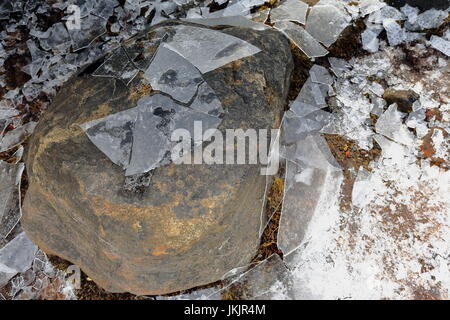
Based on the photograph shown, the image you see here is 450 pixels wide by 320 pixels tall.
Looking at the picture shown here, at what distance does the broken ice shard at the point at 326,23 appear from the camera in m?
2.57

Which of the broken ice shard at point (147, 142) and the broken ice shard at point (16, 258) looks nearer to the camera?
the broken ice shard at point (147, 142)

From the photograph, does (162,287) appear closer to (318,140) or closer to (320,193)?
(320,193)

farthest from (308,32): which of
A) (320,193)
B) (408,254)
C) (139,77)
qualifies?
(408,254)

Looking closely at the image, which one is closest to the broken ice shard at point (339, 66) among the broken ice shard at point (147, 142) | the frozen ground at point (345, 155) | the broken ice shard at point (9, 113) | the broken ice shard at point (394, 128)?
the frozen ground at point (345, 155)

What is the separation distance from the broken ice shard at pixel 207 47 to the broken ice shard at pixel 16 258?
153cm

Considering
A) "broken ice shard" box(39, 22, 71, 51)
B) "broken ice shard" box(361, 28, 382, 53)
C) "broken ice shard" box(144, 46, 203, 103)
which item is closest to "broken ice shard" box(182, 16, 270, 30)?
"broken ice shard" box(144, 46, 203, 103)

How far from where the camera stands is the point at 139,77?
195 centimetres

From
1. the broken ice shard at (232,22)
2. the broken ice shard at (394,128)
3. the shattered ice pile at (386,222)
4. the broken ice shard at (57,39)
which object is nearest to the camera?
the shattered ice pile at (386,222)

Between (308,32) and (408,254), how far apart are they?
4.97 ft

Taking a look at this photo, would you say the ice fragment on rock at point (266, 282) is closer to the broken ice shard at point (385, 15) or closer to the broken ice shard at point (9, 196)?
the broken ice shard at point (9, 196)

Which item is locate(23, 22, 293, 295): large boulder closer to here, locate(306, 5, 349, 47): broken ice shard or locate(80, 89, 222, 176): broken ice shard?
locate(80, 89, 222, 176): broken ice shard

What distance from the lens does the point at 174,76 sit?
1.95 meters

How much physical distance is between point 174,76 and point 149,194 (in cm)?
60
